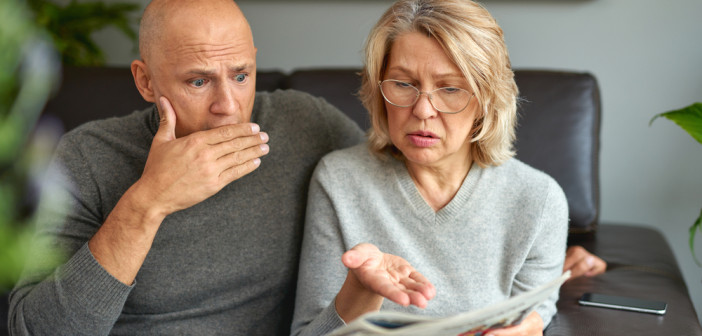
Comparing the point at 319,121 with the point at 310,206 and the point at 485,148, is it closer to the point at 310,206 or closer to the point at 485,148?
the point at 310,206

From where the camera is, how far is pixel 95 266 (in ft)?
3.65

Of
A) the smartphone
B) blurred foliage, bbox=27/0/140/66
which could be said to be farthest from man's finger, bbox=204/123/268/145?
blurred foliage, bbox=27/0/140/66

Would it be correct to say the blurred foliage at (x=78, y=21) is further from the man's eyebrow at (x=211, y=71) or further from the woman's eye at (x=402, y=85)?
the woman's eye at (x=402, y=85)

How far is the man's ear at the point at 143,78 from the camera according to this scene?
1.26 m

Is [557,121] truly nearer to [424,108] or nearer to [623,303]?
[623,303]

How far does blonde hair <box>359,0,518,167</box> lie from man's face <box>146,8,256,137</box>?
27cm

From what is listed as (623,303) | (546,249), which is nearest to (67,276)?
(546,249)

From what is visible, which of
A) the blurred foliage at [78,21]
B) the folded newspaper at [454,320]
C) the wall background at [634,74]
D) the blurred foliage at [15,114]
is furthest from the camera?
the blurred foliage at [78,21]

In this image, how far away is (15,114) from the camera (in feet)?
1.23

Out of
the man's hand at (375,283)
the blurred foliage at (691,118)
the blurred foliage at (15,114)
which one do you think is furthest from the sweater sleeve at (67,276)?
the blurred foliage at (691,118)

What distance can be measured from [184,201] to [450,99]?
1.82 ft

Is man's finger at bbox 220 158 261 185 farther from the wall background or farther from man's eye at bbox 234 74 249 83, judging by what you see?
the wall background

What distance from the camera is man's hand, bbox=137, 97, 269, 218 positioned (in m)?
1.12

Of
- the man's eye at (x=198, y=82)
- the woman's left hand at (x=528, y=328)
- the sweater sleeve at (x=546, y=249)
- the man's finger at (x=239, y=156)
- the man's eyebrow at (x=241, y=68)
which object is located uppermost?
Answer: the man's eyebrow at (x=241, y=68)
